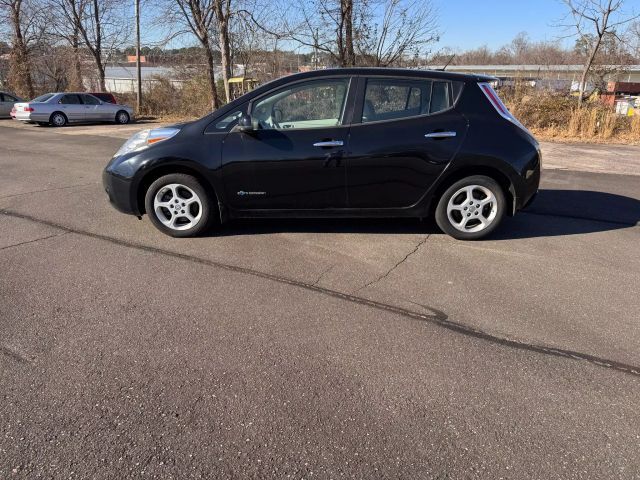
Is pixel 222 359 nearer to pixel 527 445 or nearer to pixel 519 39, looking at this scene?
pixel 527 445

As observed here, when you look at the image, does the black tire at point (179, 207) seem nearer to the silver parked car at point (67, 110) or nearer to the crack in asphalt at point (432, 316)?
the crack in asphalt at point (432, 316)

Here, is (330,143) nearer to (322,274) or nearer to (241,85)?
(322,274)

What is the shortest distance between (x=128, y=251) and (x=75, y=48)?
29757mm

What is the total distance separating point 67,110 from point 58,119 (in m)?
0.56

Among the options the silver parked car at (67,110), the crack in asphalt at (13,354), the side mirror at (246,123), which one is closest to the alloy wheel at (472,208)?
the side mirror at (246,123)

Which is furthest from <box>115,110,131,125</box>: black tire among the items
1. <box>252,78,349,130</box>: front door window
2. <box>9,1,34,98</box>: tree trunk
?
<box>252,78,349,130</box>: front door window

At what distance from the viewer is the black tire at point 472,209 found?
5.07 meters

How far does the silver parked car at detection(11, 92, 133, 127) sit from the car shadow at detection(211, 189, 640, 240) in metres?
19.0

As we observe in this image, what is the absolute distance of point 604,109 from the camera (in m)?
15.4

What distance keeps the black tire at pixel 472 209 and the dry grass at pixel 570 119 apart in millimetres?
10860

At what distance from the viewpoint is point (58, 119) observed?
21.3 m

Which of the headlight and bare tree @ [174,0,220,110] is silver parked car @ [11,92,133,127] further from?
the headlight

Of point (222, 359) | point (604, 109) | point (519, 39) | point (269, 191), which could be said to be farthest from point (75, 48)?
point (519, 39)

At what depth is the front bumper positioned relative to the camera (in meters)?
5.26
